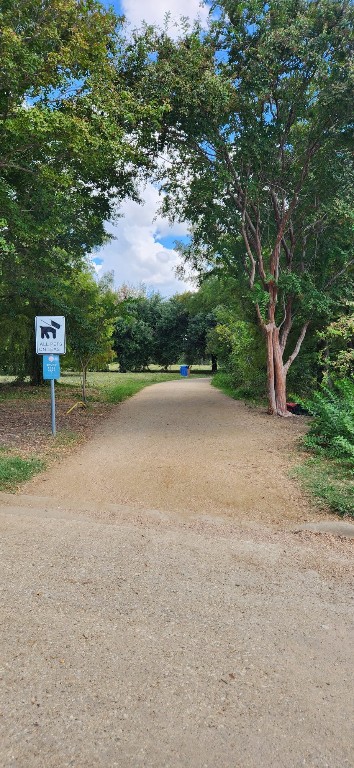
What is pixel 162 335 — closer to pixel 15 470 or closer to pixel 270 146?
pixel 270 146

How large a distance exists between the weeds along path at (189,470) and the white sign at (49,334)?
2.03 meters

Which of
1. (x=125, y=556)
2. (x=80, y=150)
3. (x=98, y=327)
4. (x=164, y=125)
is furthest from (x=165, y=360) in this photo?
(x=125, y=556)

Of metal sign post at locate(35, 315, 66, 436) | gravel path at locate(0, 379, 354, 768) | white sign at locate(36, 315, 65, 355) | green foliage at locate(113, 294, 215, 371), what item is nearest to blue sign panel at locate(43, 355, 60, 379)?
metal sign post at locate(35, 315, 66, 436)

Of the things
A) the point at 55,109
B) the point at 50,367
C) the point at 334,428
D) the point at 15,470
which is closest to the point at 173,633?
the point at 15,470

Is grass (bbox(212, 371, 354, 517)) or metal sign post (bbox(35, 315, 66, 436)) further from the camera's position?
metal sign post (bbox(35, 315, 66, 436))

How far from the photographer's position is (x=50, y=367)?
8.80 m

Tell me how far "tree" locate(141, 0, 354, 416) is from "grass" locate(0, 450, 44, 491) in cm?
701

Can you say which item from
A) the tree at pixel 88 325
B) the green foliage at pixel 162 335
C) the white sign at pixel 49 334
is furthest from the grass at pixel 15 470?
the green foliage at pixel 162 335

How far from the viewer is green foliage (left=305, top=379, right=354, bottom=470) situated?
22.5 ft

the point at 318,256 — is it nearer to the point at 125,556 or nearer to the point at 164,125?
the point at 164,125

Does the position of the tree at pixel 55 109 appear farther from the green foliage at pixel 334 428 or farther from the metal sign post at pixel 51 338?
the green foliage at pixel 334 428

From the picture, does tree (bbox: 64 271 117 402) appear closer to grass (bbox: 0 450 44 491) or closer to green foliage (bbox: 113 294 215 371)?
grass (bbox: 0 450 44 491)

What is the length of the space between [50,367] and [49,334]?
0.66 metres

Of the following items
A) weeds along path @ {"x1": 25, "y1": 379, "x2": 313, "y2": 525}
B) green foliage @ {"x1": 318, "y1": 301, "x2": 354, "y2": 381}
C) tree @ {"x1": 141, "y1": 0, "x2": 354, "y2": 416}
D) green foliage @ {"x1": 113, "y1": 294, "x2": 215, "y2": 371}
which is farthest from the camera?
green foliage @ {"x1": 113, "y1": 294, "x2": 215, "y2": 371}
